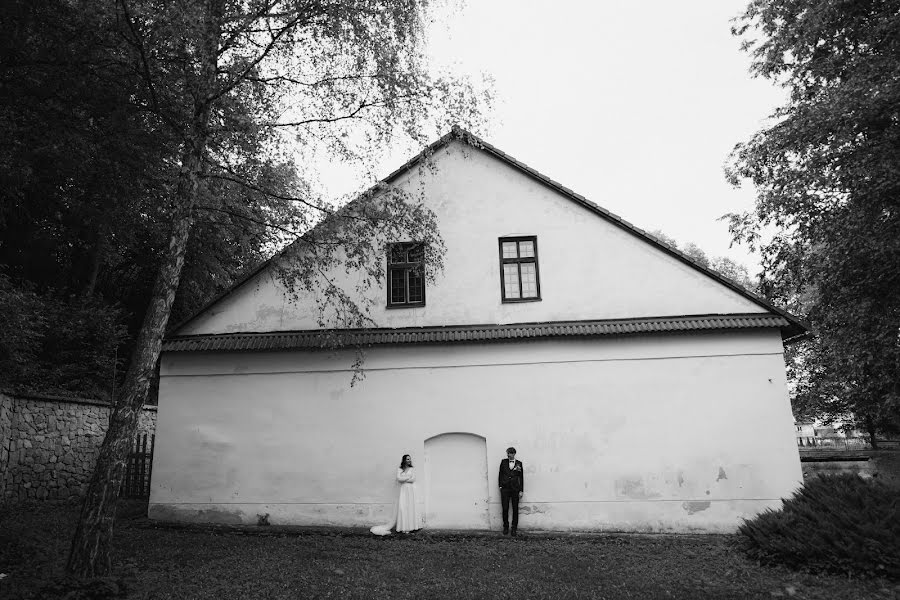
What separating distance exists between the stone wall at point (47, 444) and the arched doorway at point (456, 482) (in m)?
9.82

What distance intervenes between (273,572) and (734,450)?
9330mm

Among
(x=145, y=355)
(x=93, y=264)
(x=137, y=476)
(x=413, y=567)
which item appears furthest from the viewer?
(x=93, y=264)

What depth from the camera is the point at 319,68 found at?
1017 cm

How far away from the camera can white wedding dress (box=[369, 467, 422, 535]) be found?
11641 mm

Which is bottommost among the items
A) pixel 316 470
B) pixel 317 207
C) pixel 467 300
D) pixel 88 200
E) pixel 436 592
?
pixel 436 592

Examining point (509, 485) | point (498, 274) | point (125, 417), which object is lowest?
point (509, 485)

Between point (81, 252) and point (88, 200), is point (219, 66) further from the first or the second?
point (81, 252)

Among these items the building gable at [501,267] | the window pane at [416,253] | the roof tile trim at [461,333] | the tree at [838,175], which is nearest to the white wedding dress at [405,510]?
the roof tile trim at [461,333]

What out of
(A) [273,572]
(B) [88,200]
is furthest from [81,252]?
(A) [273,572]

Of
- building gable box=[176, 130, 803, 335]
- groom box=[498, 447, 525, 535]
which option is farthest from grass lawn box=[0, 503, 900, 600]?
building gable box=[176, 130, 803, 335]

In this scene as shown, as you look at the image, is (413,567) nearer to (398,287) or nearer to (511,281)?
(398,287)

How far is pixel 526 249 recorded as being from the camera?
13.4 m

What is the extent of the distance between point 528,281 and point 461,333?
6.87 ft

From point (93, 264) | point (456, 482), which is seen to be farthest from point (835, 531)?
point (93, 264)
